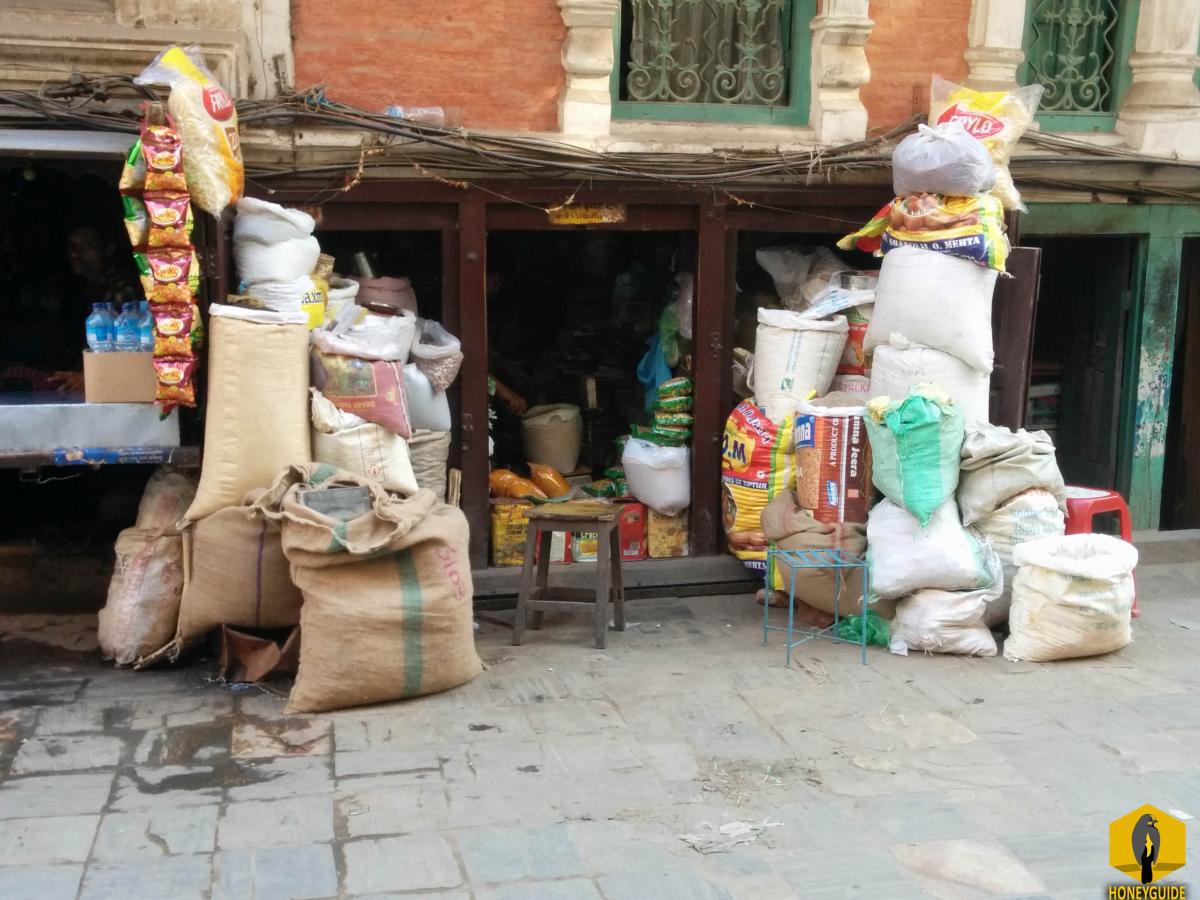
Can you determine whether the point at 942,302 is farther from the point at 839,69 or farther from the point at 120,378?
the point at 120,378

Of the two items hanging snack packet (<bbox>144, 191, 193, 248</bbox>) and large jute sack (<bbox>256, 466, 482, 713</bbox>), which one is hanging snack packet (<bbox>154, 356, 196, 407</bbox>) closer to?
hanging snack packet (<bbox>144, 191, 193, 248</bbox>)

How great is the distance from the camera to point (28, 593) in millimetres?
7359

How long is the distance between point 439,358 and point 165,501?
60.9 inches

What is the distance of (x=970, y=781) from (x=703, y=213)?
357 centimetres

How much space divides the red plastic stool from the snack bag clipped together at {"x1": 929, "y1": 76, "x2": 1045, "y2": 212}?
1668 mm

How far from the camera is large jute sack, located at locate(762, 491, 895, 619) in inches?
274

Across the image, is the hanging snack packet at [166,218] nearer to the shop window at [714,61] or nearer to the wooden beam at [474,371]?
the wooden beam at [474,371]

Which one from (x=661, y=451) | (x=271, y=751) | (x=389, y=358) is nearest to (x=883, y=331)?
(x=661, y=451)

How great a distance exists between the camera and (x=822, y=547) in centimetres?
703

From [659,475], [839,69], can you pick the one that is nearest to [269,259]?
[659,475]

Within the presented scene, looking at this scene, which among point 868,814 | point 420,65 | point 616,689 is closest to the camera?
point 868,814

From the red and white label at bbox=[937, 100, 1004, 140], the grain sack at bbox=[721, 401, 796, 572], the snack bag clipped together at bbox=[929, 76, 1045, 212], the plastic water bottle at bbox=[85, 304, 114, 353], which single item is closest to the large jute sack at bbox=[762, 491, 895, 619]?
the grain sack at bbox=[721, 401, 796, 572]

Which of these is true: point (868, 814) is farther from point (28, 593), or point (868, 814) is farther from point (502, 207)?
point (28, 593)

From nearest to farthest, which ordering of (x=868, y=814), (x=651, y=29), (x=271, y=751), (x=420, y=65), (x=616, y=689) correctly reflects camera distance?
(x=868, y=814), (x=271, y=751), (x=616, y=689), (x=420, y=65), (x=651, y=29)
